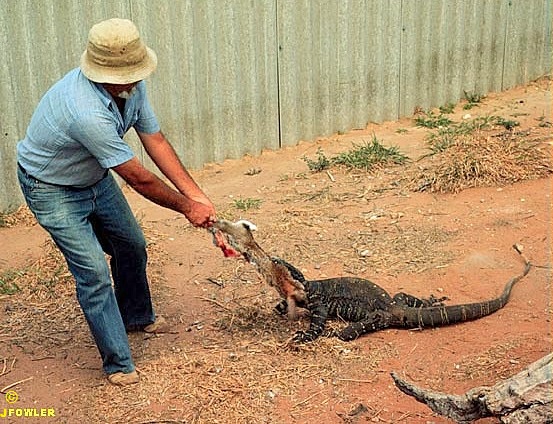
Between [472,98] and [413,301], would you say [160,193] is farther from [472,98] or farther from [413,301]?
[472,98]

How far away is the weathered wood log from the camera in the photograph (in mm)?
3293

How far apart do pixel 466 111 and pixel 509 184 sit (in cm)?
354

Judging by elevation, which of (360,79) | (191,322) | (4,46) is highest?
(4,46)

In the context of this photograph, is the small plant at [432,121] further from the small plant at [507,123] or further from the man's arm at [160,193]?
the man's arm at [160,193]

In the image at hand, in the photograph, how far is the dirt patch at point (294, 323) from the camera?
4.50 metres

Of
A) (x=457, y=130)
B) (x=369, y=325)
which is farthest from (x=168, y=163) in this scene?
(x=457, y=130)

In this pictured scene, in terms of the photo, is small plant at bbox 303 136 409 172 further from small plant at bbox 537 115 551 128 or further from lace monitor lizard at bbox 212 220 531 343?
lace monitor lizard at bbox 212 220 531 343

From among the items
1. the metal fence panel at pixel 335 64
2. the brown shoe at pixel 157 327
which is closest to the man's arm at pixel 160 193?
the brown shoe at pixel 157 327

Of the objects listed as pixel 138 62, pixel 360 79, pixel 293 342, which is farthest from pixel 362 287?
pixel 360 79

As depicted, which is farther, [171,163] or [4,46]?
[4,46]

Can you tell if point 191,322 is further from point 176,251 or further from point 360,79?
point 360,79

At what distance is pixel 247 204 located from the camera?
301 inches

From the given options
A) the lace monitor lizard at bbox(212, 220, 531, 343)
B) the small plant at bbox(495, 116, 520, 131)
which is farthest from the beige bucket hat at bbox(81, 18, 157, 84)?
the small plant at bbox(495, 116, 520, 131)

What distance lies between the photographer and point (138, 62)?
4.18 metres
